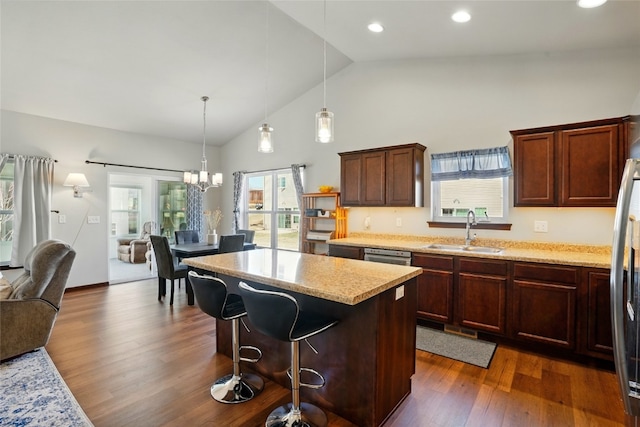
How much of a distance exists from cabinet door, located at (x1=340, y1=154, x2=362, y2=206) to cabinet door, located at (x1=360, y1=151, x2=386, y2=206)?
0.22 feet

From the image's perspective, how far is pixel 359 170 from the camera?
14.5 feet

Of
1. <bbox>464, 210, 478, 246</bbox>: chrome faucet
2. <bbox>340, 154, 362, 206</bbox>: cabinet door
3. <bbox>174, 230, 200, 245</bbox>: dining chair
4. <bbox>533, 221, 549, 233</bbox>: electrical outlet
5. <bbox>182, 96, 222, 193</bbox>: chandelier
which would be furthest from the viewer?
<bbox>174, 230, 200, 245</bbox>: dining chair

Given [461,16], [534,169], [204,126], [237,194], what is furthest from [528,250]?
[204,126]

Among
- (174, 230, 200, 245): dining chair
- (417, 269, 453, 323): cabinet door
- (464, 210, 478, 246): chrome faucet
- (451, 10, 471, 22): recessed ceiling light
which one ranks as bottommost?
(417, 269, 453, 323): cabinet door

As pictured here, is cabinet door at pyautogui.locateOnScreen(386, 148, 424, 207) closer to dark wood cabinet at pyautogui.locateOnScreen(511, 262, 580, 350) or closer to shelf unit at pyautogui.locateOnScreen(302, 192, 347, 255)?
shelf unit at pyautogui.locateOnScreen(302, 192, 347, 255)

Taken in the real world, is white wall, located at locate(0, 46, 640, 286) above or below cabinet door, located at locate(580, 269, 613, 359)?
above

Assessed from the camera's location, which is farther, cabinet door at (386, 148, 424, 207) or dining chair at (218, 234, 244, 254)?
dining chair at (218, 234, 244, 254)

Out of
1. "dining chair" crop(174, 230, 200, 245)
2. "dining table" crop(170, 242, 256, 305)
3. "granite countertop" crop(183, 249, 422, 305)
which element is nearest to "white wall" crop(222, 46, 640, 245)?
"dining table" crop(170, 242, 256, 305)

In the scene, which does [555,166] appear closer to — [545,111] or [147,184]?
[545,111]

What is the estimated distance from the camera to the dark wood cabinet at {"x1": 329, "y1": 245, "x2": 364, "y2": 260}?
13.2ft

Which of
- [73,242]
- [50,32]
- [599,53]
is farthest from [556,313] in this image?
[73,242]

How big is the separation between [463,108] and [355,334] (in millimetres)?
3163

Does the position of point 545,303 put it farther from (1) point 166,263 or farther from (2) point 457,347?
(1) point 166,263

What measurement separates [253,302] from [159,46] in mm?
3434
